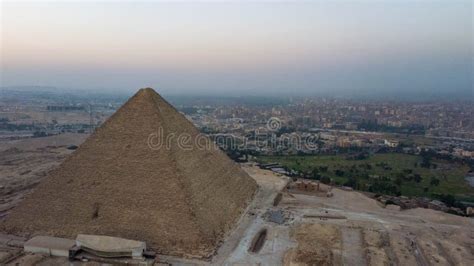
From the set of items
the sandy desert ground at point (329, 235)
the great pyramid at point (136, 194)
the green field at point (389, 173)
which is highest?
the great pyramid at point (136, 194)

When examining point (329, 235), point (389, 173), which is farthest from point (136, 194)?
point (389, 173)

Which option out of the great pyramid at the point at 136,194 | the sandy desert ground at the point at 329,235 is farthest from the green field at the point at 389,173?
the great pyramid at the point at 136,194

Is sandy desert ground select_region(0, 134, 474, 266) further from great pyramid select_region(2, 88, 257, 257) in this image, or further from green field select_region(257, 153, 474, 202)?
green field select_region(257, 153, 474, 202)

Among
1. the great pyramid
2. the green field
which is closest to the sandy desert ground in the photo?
the great pyramid

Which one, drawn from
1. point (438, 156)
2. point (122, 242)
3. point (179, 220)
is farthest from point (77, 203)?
point (438, 156)

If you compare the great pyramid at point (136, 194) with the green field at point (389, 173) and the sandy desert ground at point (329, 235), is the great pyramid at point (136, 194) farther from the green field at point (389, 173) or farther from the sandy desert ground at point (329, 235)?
the green field at point (389, 173)

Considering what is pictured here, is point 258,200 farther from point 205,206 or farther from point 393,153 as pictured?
point 393,153

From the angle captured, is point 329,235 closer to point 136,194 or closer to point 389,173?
point 136,194
